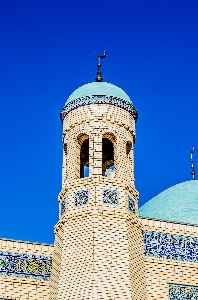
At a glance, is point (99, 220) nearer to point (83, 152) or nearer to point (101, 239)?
point (101, 239)

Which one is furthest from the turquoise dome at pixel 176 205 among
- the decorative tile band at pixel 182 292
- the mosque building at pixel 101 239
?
the decorative tile band at pixel 182 292

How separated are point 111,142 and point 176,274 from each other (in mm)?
2888

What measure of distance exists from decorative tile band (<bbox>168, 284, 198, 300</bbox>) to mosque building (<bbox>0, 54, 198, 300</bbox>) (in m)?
0.02

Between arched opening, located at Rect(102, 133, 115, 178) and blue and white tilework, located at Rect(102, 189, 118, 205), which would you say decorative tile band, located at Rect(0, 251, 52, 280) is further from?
arched opening, located at Rect(102, 133, 115, 178)

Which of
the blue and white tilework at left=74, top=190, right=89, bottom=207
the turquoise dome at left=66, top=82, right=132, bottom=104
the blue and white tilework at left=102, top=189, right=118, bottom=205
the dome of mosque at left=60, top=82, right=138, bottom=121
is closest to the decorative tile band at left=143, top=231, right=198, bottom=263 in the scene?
the blue and white tilework at left=102, top=189, right=118, bottom=205

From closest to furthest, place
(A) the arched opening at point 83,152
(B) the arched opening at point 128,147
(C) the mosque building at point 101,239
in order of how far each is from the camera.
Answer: (C) the mosque building at point 101,239
(A) the arched opening at point 83,152
(B) the arched opening at point 128,147

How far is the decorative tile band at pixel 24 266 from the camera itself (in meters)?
10.1

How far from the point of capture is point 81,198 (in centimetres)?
1038

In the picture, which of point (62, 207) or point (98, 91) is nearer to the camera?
point (62, 207)

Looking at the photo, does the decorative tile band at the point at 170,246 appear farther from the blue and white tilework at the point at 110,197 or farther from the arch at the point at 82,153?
the arch at the point at 82,153

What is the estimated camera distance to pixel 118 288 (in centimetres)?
937

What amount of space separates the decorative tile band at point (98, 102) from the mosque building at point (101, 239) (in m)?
0.02

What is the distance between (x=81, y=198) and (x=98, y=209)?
444 mm

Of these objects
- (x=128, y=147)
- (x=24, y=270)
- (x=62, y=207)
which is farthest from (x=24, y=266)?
(x=128, y=147)
